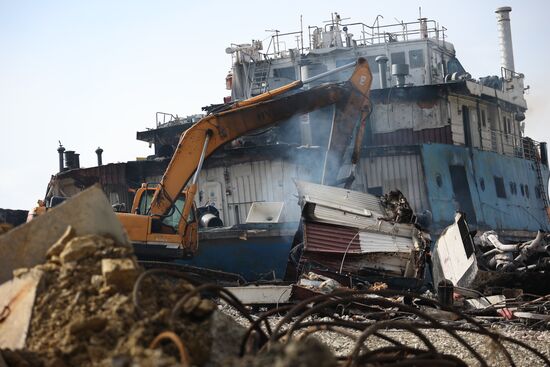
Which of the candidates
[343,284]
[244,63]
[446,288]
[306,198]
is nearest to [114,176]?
[244,63]

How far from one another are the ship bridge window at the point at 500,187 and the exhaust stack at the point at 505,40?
12121 mm

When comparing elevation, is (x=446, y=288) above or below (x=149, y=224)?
below

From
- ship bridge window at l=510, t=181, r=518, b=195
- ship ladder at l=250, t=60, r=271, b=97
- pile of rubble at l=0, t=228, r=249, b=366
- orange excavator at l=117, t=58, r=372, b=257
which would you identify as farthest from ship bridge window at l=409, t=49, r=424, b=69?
pile of rubble at l=0, t=228, r=249, b=366

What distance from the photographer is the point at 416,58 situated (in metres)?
37.7

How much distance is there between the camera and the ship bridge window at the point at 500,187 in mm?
34875

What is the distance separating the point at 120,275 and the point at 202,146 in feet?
48.4

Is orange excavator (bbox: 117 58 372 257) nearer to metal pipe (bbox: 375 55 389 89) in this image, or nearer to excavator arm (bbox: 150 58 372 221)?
excavator arm (bbox: 150 58 372 221)

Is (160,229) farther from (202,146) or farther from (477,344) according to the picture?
(477,344)

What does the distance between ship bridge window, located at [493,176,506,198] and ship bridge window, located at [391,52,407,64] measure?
615 cm

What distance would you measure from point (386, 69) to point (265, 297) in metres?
22.2

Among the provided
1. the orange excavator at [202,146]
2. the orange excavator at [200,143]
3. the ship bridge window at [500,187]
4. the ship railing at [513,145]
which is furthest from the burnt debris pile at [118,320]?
the ship railing at [513,145]

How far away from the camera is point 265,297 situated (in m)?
15.3

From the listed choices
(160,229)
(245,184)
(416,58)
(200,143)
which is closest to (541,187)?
(416,58)

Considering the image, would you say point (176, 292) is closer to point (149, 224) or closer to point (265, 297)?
A: point (265, 297)
